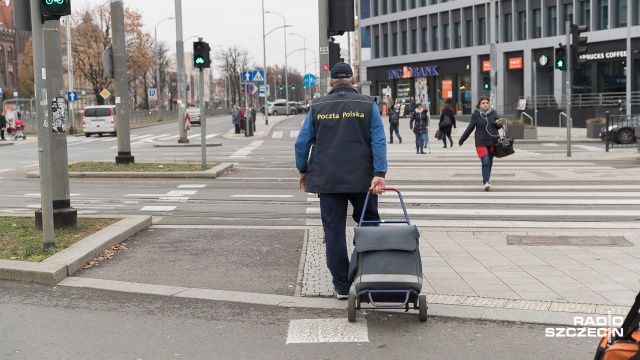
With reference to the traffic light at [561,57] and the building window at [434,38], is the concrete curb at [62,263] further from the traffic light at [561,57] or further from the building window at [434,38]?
the building window at [434,38]

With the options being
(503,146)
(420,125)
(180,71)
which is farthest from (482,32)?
(503,146)

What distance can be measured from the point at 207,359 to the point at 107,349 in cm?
74

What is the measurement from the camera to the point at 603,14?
51.1m

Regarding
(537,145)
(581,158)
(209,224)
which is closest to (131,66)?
(537,145)

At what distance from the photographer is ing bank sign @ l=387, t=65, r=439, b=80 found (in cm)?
6725

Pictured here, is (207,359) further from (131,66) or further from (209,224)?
(131,66)

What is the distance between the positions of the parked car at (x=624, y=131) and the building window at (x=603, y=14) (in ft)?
78.7

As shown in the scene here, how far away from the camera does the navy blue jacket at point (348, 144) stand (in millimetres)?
6383

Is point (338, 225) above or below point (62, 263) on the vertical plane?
above

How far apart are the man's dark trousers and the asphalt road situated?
14.2 inches

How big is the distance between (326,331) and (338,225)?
3.44 ft

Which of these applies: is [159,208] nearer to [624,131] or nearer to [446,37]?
[624,131]

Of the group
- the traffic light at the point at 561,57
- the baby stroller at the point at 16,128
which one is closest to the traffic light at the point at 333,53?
the traffic light at the point at 561,57

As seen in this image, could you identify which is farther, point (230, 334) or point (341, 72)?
point (341, 72)
